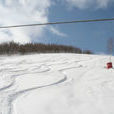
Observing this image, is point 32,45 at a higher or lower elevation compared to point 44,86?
higher

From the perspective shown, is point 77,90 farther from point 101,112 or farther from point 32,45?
point 32,45

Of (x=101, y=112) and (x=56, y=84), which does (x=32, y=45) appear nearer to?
(x=56, y=84)

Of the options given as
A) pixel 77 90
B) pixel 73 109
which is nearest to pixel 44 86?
pixel 77 90

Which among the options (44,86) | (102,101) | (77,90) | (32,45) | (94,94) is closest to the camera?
(102,101)

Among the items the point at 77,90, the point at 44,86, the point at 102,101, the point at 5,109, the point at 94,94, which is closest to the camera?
the point at 5,109

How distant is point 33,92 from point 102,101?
69cm

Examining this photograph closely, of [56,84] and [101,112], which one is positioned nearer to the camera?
[101,112]

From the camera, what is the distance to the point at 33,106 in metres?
0.97

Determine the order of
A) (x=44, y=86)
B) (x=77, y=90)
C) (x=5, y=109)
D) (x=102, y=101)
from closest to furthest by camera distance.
Answer: (x=5, y=109) → (x=102, y=101) → (x=77, y=90) → (x=44, y=86)

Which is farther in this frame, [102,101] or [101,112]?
[102,101]

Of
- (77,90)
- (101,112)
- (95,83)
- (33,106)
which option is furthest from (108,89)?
(33,106)

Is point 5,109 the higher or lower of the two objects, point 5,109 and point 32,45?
the lower

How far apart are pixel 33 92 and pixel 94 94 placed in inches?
25.3

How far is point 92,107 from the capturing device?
97 cm
